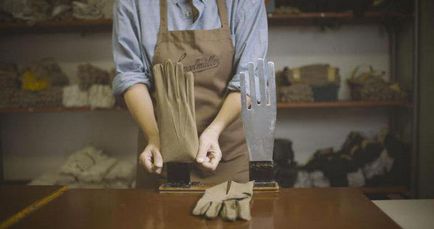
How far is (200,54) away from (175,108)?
1.51 feet

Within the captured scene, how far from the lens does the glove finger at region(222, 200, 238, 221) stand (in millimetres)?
787

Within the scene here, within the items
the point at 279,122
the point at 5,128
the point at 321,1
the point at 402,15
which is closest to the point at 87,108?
the point at 5,128

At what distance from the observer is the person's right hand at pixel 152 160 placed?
1.04 meters

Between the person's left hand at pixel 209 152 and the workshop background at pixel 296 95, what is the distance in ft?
4.52

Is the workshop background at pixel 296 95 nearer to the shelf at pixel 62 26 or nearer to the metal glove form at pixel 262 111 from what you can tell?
the shelf at pixel 62 26

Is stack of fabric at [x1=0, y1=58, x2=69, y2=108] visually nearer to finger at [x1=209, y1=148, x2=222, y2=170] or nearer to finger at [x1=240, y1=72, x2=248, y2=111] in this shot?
finger at [x1=209, y1=148, x2=222, y2=170]

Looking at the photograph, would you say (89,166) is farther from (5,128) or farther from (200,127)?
(200,127)

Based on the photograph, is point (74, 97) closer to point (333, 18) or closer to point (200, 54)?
point (200, 54)

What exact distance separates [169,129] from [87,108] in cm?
162

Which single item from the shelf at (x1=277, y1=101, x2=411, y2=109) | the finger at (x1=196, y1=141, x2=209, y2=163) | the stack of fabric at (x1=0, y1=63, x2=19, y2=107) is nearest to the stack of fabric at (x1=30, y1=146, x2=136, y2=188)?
the stack of fabric at (x1=0, y1=63, x2=19, y2=107)

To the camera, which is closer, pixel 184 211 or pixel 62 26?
pixel 184 211

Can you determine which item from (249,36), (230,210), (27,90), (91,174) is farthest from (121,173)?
(230,210)

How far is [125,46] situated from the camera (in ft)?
4.28

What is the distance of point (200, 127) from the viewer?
1.45m
